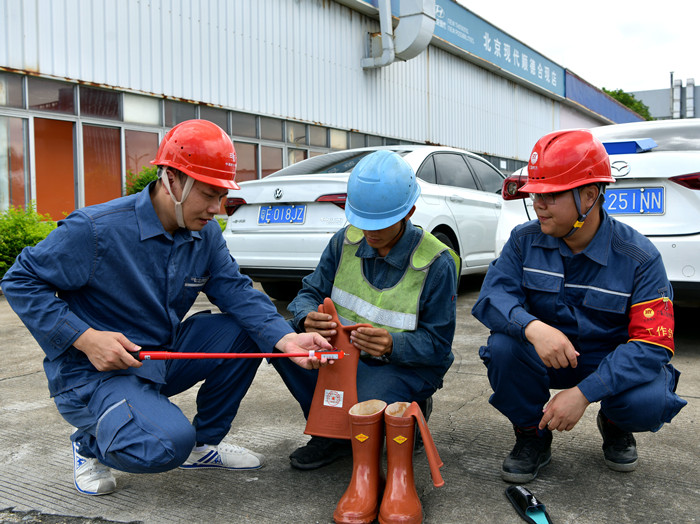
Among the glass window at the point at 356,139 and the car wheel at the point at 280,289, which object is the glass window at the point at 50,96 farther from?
the glass window at the point at 356,139

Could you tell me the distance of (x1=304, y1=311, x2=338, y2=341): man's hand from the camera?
231cm

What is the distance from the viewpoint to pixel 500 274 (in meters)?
2.38

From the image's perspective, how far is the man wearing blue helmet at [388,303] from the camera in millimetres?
2293

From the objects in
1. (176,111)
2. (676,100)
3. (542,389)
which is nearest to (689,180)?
(542,389)

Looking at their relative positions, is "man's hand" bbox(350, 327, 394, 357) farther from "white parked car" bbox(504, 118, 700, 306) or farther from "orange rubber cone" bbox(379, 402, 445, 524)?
"white parked car" bbox(504, 118, 700, 306)

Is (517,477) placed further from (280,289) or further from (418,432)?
(280,289)

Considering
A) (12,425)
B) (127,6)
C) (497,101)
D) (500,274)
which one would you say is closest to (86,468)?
(12,425)

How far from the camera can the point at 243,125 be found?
11.1 metres

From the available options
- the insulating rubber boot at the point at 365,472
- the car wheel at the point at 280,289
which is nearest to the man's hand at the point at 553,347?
the insulating rubber boot at the point at 365,472

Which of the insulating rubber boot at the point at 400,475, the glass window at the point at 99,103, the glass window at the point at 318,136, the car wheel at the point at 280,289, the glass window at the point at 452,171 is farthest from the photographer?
the glass window at the point at 318,136

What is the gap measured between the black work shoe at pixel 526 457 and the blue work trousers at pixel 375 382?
15.3 inches

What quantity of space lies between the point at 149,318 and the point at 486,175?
4.93 meters

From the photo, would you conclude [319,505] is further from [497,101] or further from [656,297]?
[497,101]

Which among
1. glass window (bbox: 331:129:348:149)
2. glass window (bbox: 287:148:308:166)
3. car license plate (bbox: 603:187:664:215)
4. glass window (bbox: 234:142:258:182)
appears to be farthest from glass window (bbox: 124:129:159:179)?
car license plate (bbox: 603:187:664:215)
